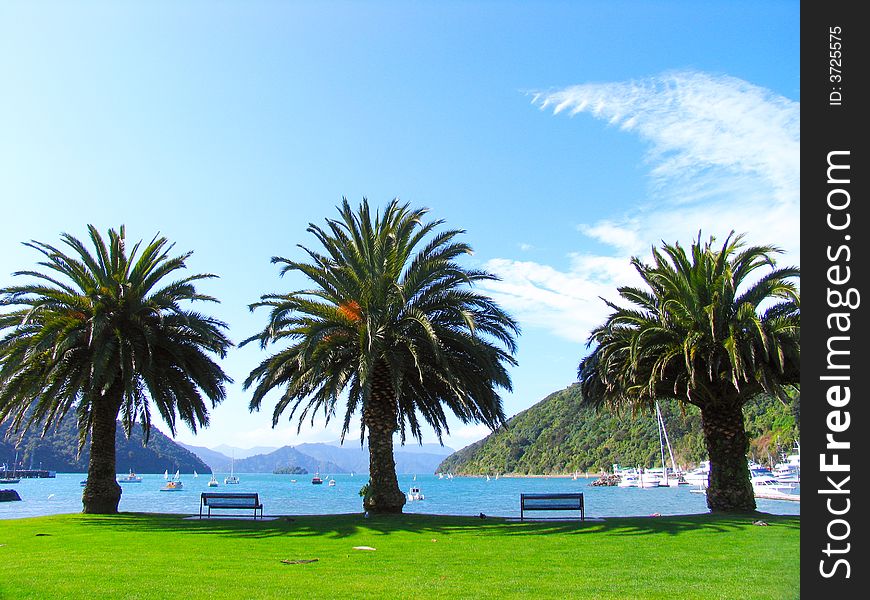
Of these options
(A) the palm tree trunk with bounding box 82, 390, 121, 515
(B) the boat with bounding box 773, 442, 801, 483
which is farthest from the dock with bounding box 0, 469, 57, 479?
(A) the palm tree trunk with bounding box 82, 390, 121, 515

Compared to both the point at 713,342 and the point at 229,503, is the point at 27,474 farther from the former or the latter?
the point at 713,342

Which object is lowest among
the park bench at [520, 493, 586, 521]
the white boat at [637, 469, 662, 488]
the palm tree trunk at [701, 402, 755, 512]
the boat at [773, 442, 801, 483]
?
the white boat at [637, 469, 662, 488]

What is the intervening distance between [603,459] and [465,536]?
131m

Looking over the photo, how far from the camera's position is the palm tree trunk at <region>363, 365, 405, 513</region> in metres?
21.6

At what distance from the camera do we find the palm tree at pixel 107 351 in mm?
21797

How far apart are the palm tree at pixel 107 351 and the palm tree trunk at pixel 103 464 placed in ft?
0.11

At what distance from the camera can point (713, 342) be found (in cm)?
2103

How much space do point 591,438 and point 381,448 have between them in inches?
5195

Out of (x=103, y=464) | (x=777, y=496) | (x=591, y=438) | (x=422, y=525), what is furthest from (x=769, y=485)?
(x=591, y=438)

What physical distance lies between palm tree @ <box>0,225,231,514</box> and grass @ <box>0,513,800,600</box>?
14.3 ft

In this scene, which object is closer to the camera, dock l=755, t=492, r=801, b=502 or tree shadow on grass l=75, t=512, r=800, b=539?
tree shadow on grass l=75, t=512, r=800, b=539

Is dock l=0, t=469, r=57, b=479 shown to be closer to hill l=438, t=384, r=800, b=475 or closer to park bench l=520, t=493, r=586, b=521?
hill l=438, t=384, r=800, b=475

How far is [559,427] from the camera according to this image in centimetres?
15962

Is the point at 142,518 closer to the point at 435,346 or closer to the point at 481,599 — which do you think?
the point at 435,346
